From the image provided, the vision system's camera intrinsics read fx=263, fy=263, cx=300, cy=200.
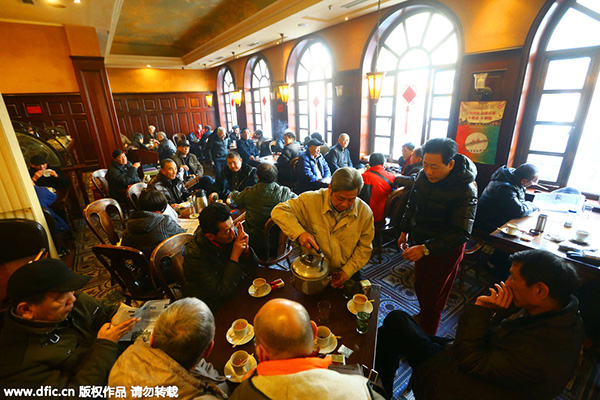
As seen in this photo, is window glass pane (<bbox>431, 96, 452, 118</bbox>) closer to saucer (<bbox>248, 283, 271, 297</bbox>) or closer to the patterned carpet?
the patterned carpet

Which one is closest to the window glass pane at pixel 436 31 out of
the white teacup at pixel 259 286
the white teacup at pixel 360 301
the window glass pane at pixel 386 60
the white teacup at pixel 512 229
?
the window glass pane at pixel 386 60

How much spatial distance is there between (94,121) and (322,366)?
7.83 metres

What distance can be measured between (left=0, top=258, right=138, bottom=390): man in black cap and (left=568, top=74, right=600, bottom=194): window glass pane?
6.20 meters

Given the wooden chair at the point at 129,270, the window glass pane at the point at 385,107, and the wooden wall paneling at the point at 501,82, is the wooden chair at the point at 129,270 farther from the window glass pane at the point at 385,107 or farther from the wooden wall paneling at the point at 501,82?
the window glass pane at the point at 385,107

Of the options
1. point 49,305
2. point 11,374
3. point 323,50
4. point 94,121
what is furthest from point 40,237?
point 323,50

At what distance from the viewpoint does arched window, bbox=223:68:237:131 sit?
1328cm

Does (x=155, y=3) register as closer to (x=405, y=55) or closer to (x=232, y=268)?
(x=405, y=55)

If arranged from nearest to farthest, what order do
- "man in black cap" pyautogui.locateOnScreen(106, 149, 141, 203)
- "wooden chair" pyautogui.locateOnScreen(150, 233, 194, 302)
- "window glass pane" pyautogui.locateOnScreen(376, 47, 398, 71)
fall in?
1. "wooden chair" pyautogui.locateOnScreen(150, 233, 194, 302)
2. "man in black cap" pyautogui.locateOnScreen(106, 149, 141, 203)
3. "window glass pane" pyautogui.locateOnScreen(376, 47, 398, 71)

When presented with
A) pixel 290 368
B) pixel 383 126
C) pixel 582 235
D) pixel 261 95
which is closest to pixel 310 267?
pixel 290 368

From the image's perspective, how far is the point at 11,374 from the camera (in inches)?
48.9

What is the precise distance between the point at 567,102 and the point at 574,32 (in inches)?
38.5

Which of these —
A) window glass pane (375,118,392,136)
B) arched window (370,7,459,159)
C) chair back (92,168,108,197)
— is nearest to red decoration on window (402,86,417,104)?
arched window (370,7,459,159)

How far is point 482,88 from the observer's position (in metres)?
4.53

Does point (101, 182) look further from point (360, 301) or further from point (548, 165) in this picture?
point (548, 165)
